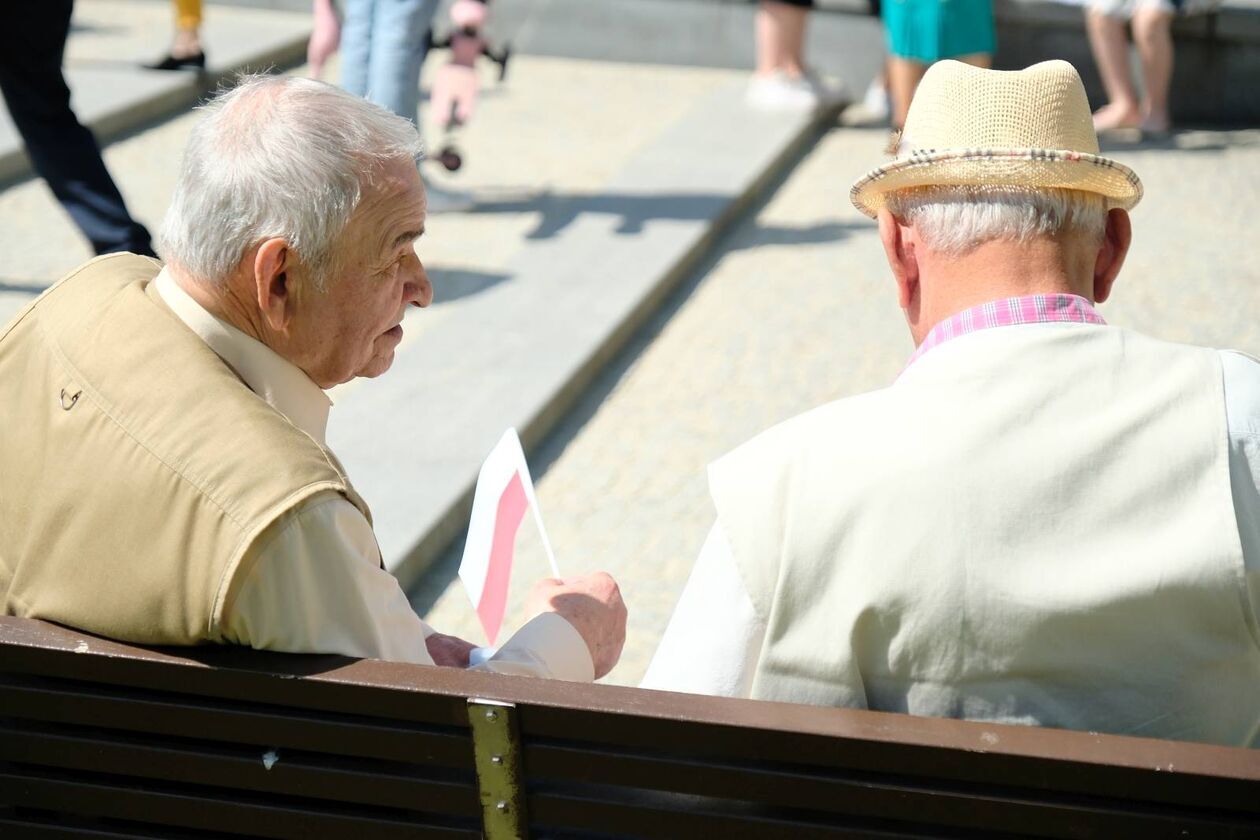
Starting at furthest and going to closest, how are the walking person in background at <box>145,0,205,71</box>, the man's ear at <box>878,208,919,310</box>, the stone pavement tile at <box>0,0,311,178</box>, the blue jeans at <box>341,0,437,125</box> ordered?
the walking person in background at <box>145,0,205,71</box> < the stone pavement tile at <box>0,0,311,178</box> < the blue jeans at <box>341,0,437,125</box> < the man's ear at <box>878,208,919,310</box>

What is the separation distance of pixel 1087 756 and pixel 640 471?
3122 mm

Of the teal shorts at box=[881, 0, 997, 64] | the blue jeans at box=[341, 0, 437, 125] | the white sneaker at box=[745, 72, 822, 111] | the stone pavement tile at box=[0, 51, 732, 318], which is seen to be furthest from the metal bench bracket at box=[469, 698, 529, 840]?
the white sneaker at box=[745, 72, 822, 111]

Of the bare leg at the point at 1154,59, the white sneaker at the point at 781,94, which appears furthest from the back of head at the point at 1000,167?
the bare leg at the point at 1154,59

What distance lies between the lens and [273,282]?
80.5 inches

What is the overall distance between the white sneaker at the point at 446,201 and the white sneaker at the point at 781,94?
2.03 m

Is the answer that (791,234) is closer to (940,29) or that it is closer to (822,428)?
(940,29)

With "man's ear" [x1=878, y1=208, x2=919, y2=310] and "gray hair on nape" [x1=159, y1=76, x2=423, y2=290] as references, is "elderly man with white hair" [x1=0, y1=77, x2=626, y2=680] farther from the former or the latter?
"man's ear" [x1=878, y1=208, x2=919, y2=310]

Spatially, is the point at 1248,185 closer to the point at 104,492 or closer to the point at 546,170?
the point at 546,170

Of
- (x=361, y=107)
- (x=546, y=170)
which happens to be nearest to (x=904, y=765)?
(x=361, y=107)

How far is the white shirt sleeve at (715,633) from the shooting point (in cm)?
177

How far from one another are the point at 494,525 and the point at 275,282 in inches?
21.0

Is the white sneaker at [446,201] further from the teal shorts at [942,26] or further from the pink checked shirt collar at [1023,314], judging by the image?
the pink checked shirt collar at [1023,314]

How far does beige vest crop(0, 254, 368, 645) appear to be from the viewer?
1758 millimetres

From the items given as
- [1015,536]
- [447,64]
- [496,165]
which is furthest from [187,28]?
[1015,536]
